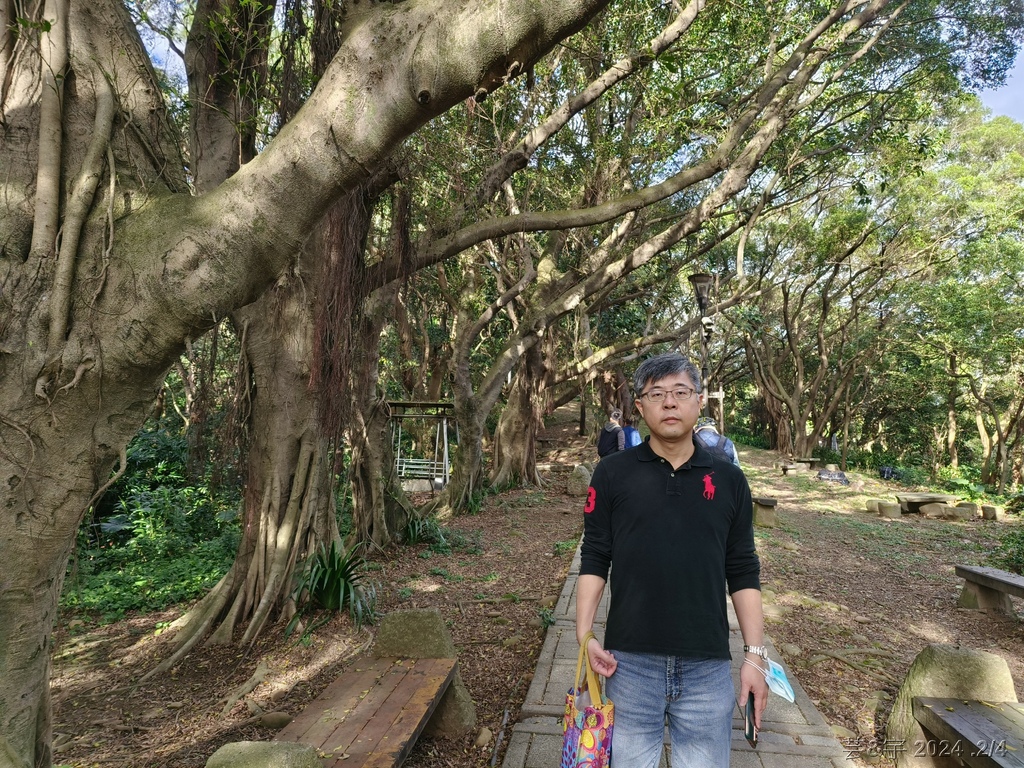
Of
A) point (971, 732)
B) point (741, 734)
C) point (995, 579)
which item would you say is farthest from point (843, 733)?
point (995, 579)

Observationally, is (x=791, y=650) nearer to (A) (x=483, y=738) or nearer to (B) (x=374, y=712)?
(A) (x=483, y=738)

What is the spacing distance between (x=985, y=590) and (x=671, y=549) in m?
5.50

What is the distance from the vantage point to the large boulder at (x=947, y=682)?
117 inches

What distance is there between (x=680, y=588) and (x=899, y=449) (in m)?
32.3

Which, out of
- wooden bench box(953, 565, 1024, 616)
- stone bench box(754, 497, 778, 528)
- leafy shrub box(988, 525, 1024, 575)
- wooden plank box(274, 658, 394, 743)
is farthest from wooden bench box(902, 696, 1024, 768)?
stone bench box(754, 497, 778, 528)

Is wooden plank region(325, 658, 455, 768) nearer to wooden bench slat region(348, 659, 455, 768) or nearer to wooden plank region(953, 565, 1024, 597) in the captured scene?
wooden bench slat region(348, 659, 455, 768)

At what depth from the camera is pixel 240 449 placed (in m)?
4.93

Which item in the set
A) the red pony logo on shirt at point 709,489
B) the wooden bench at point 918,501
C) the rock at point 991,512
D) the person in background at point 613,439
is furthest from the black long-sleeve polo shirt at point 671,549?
the wooden bench at point 918,501

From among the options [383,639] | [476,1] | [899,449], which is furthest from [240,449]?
[899,449]

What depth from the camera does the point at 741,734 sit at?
329cm

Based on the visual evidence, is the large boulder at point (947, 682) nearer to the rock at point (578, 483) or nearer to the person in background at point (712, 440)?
the person in background at point (712, 440)

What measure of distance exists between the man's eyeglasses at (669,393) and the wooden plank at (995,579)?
4.69m

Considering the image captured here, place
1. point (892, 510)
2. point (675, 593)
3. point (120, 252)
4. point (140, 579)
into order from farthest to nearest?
point (892, 510) < point (140, 579) < point (120, 252) < point (675, 593)

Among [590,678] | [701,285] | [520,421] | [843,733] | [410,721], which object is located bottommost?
[843,733]
